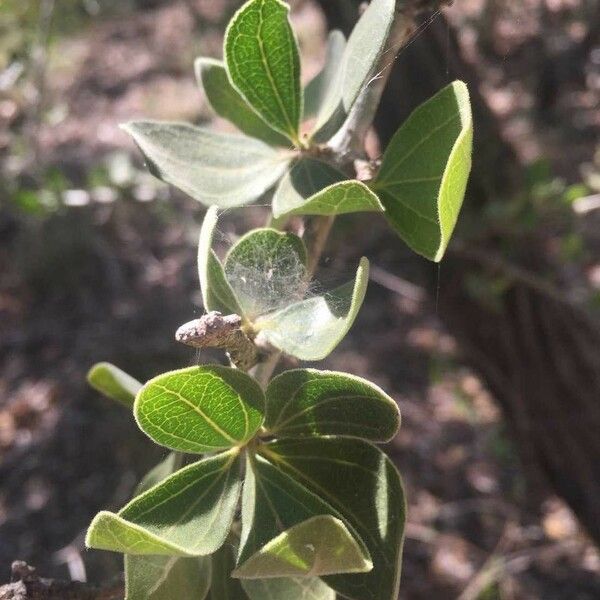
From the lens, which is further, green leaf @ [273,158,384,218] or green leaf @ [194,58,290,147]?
green leaf @ [194,58,290,147]

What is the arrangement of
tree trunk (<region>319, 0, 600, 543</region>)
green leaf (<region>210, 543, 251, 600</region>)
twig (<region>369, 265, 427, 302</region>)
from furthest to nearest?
twig (<region>369, 265, 427, 302</region>) < tree trunk (<region>319, 0, 600, 543</region>) < green leaf (<region>210, 543, 251, 600</region>)

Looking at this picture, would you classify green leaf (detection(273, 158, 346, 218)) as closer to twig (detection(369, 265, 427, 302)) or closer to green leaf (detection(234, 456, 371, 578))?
green leaf (detection(234, 456, 371, 578))

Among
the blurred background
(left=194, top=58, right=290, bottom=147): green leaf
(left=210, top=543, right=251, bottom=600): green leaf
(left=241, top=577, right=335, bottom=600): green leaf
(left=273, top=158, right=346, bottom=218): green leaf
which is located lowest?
the blurred background

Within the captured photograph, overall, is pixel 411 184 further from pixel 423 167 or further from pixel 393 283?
pixel 393 283

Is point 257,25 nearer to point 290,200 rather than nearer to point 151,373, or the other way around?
point 290,200

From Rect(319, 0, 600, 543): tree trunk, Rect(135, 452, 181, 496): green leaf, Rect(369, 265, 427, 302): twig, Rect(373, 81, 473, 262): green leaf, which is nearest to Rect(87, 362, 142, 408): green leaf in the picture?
Rect(135, 452, 181, 496): green leaf

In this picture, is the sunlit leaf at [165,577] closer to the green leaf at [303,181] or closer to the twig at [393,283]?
the green leaf at [303,181]

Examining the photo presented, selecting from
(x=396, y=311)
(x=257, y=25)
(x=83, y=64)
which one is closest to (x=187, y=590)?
(x=257, y=25)
